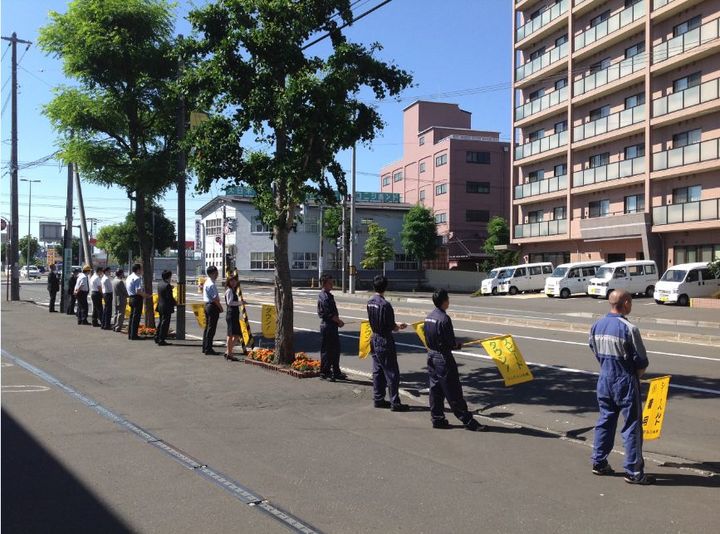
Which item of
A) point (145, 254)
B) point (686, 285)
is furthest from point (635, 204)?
point (145, 254)

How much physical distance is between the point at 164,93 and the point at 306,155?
678 centimetres

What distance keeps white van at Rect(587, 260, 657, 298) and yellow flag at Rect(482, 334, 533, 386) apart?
2632 centimetres

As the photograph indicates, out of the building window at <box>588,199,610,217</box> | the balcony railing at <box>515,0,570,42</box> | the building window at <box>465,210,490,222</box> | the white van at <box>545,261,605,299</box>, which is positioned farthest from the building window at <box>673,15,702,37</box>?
the building window at <box>465,210,490,222</box>

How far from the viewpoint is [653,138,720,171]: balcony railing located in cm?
3120

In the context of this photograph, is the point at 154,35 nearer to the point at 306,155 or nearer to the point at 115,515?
the point at 306,155

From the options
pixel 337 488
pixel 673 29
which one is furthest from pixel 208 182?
pixel 673 29

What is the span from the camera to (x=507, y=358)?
8.76 meters

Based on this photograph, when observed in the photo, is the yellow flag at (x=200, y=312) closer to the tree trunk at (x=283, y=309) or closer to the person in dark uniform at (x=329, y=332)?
the tree trunk at (x=283, y=309)

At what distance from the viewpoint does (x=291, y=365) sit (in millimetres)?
10766

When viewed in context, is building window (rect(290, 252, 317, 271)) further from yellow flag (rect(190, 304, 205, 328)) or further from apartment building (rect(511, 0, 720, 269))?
yellow flag (rect(190, 304, 205, 328))

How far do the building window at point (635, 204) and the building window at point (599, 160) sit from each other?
272cm

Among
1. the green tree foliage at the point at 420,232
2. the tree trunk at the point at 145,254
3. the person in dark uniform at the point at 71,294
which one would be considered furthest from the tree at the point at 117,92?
the green tree foliage at the point at 420,232

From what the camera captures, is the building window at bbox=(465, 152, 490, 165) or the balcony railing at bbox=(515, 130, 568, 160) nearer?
the balcony railing at bbox=(515, 130, 568, 160)

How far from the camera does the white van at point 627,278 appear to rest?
109ft
